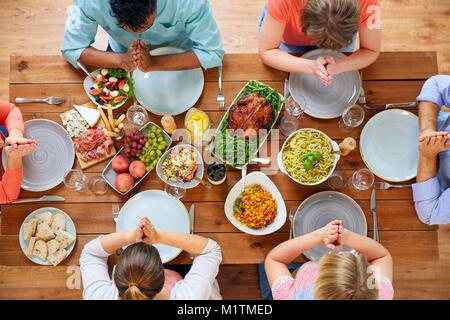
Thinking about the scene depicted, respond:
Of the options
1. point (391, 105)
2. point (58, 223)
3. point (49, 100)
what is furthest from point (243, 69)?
point (58, 223)

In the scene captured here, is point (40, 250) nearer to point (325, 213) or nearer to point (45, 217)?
point (45, 217)

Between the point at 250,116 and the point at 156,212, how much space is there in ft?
2.38

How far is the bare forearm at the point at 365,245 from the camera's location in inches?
64.4

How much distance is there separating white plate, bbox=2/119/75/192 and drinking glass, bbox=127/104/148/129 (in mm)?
358

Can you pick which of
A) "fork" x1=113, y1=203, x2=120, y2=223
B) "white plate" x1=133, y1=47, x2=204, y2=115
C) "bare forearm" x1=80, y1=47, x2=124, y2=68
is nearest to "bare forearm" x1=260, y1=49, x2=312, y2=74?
"white plate" x1=133, y1=47, x2=204, y2=115

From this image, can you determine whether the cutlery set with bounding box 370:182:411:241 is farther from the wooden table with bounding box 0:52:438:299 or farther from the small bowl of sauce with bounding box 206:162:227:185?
the small bowl of sauce with bounding box 206:162:227:185

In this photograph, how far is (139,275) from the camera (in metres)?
1.41

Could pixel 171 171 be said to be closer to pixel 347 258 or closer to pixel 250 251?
pixel 250 251

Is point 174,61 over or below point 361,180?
over

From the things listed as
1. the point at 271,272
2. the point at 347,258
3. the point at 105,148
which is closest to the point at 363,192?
the point at 347,258

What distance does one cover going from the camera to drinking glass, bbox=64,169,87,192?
1.73m

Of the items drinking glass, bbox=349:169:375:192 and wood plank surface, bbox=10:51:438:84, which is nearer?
drinking glass, bbox=349:169:375:192

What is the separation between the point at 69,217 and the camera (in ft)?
5.71
